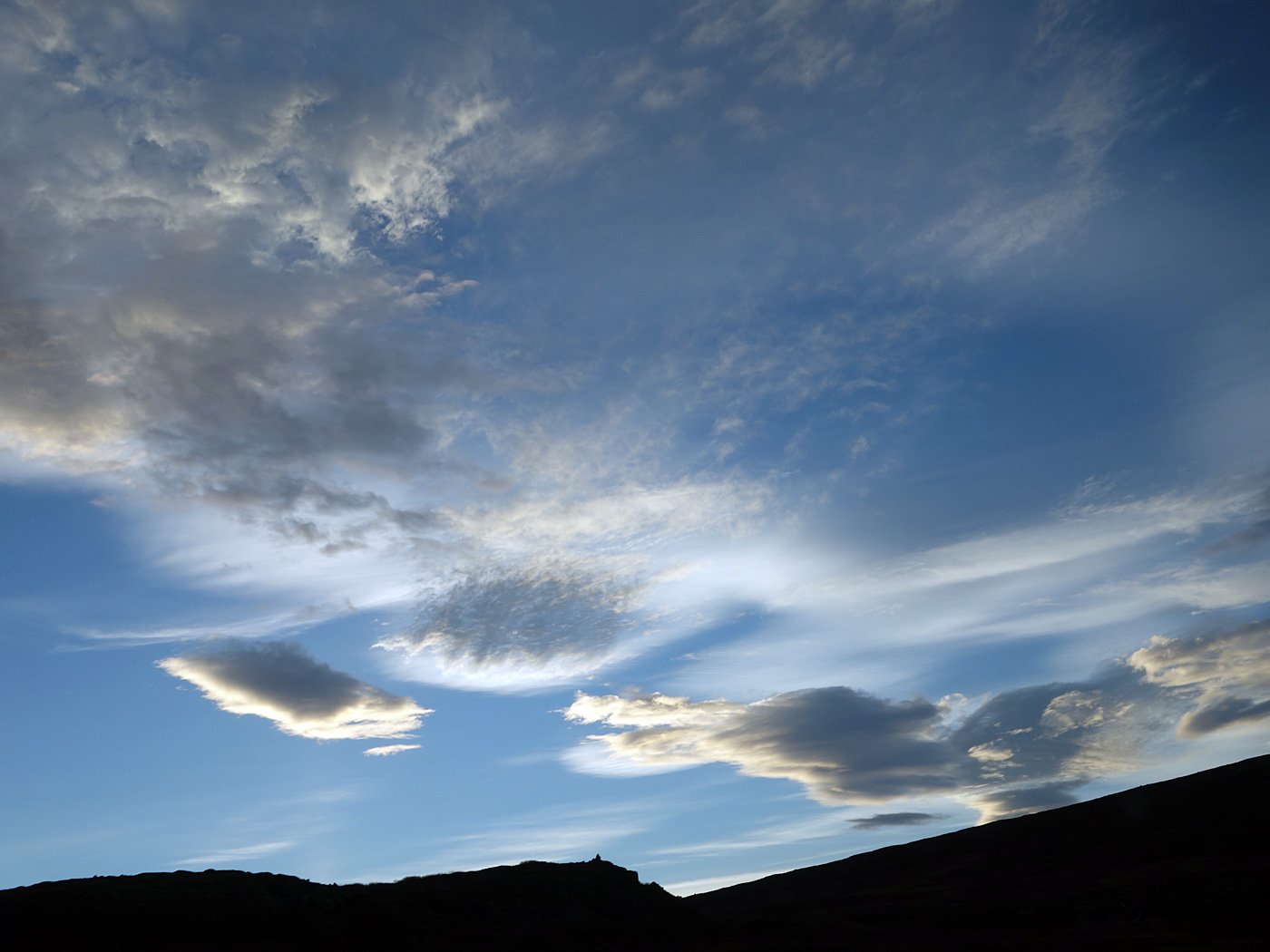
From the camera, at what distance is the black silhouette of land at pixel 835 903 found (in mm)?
59719

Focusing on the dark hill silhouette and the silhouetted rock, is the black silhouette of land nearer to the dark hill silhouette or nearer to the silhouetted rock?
the silhouetted rock

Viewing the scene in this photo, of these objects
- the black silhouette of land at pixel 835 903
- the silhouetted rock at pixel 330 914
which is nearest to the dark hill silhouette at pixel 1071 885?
the black silhouette of land at pixel 835 903

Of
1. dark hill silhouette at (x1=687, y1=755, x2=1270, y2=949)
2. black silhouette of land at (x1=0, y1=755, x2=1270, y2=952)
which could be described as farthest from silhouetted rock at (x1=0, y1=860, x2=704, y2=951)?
dark hill silhouette at (x1=687, y1=755, x2=1270, y2=949)

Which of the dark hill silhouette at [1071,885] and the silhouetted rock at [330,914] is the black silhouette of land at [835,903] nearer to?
the silhouetted rock at [330,914]

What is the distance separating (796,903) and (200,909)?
129 m

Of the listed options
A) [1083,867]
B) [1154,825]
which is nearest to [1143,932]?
[1083,867]

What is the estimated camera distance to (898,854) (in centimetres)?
19288

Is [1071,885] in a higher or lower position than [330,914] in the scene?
lower

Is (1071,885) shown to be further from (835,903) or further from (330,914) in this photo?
(330,914)

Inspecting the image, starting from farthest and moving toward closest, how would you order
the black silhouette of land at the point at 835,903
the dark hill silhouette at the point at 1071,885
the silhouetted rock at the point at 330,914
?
the dark hill silhouette at the point at 1071,885 < the black silhouette of land at the point at 835,903 < the silhouetted rock at the point at 330,914

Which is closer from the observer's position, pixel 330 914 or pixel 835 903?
pixel 330 914

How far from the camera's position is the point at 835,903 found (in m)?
146

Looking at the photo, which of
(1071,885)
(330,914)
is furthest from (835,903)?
(330,914)

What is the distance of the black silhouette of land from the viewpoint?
5972 centimetres
